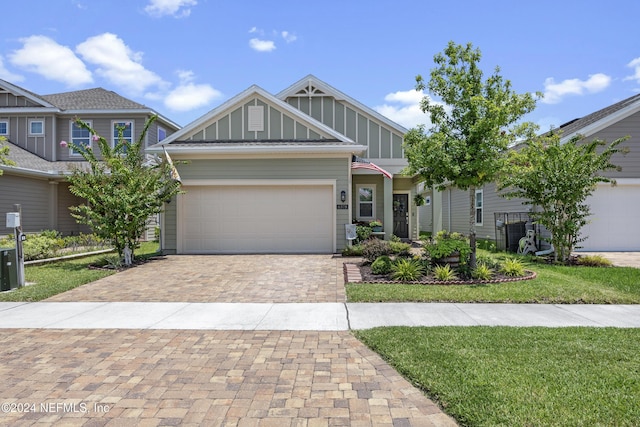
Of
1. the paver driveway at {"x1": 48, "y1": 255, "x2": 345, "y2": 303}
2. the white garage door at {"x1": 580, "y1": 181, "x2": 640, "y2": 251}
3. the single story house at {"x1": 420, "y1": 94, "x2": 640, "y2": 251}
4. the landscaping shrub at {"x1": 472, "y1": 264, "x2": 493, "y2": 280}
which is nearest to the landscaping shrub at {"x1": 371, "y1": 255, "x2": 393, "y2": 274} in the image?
the paver driveway at {"x1": 48, "y1": 255, "x2": 345, "y2": 303}

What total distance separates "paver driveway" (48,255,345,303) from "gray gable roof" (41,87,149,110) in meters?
12.0

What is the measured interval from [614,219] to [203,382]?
15867 mm

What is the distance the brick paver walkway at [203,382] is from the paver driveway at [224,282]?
236cm

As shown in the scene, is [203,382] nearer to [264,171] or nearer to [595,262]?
[264,171]

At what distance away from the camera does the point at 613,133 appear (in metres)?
14.4

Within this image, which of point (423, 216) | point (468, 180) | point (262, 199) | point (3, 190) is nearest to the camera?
point (468, 180)

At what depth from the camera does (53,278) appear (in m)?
9.48

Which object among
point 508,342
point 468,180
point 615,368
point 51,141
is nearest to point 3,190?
point 51,141

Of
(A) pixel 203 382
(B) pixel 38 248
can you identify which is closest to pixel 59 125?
(B) pixel 38 248

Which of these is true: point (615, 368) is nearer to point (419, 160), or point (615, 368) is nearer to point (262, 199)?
point (419, 160)

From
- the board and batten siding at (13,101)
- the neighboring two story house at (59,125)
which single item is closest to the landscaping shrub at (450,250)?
the neighboring two story house at (59,125)

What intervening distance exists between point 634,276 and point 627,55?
7.79 m

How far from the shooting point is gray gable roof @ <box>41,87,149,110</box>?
67.3 feet

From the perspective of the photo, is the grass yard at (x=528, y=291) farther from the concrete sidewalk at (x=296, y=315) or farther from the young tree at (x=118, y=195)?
the young tree at (x=118, y=195)
